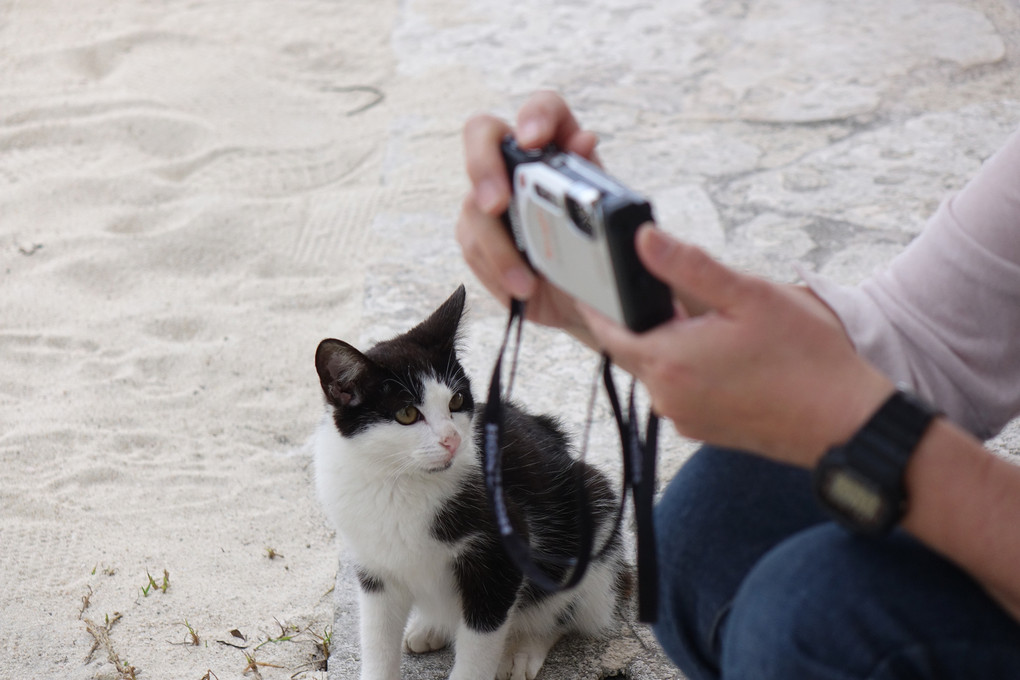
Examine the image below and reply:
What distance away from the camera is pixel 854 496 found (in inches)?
31.4

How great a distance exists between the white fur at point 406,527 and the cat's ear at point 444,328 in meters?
0.10

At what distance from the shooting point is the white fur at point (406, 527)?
149cm

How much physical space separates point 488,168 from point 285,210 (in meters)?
2.43

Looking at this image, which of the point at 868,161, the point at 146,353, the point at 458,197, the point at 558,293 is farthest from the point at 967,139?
the point at 146,353

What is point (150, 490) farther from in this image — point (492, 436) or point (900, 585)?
point (900, 585)

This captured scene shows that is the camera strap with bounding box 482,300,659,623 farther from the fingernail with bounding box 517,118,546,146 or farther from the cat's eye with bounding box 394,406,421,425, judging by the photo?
the cat's eye with bounding box 394,406,421,425

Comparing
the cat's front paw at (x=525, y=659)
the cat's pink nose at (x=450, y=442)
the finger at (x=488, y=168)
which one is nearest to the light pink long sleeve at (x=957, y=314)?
the finger at (x=488, y=168)

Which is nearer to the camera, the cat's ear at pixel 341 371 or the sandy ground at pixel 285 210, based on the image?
the cat's ear at pixel 341 371

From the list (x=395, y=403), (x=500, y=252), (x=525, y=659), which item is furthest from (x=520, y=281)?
(x=525, y=659)

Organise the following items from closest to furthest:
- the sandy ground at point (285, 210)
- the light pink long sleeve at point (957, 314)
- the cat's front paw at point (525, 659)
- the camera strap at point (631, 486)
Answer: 1. the camera strap at point (631, 486)
2. the light pink long sleeve at point (957, 314)
3. the cat's front paw at point (525, 659)
4. the sandy ground at point (285, 210)

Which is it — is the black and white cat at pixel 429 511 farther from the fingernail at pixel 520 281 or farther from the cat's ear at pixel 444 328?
the fingernail at pixel 520 281

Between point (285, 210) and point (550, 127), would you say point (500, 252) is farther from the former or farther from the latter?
point (285, 210)

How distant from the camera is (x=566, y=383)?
2293 mm

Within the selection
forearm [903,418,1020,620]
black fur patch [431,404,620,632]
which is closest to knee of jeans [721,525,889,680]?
forearm [903,418,1020,620]
